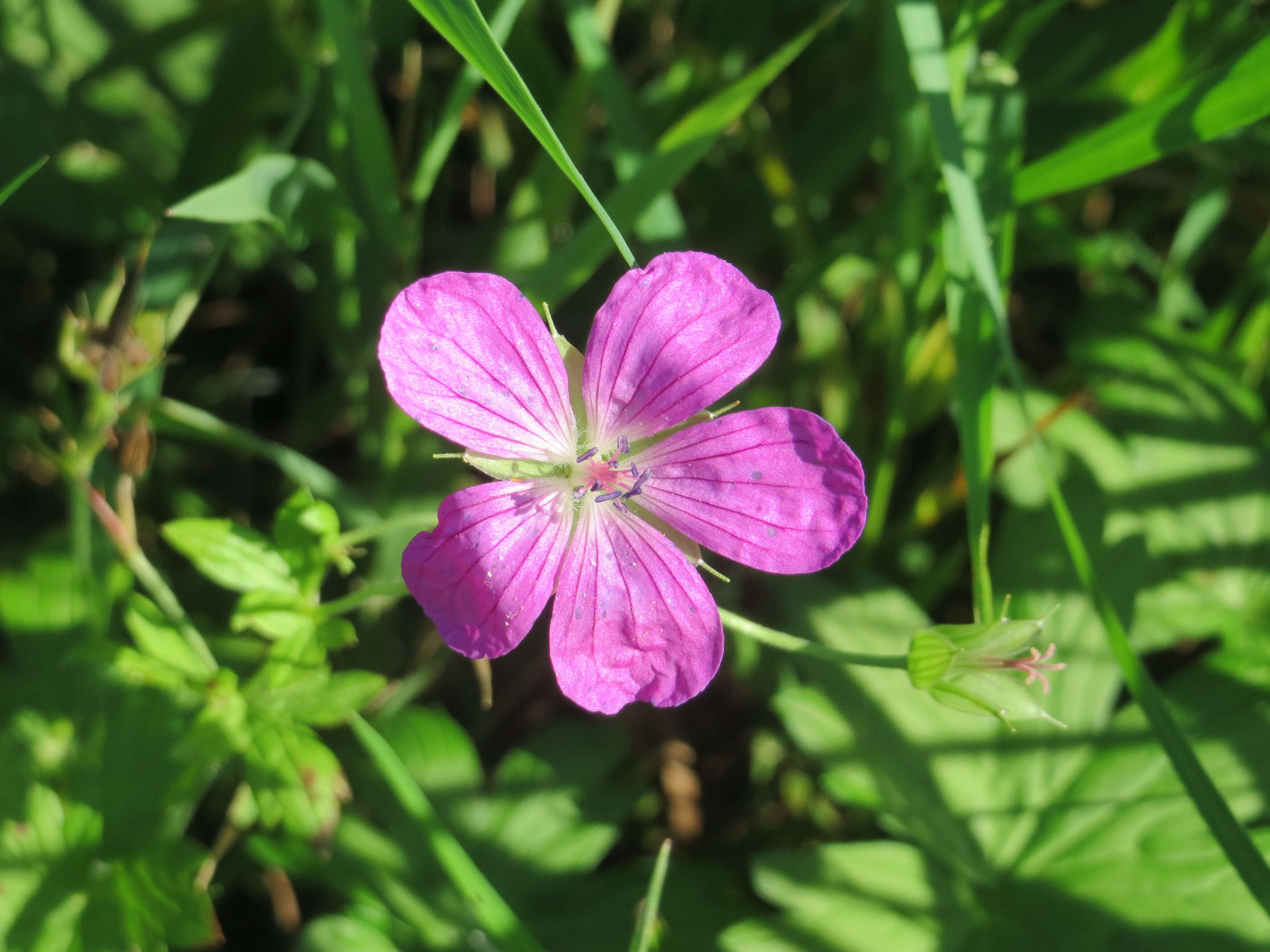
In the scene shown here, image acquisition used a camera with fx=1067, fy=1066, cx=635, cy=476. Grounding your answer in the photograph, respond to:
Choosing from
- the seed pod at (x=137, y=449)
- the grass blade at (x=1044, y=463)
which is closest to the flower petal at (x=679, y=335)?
the grass blade at (x=1044, y=463)

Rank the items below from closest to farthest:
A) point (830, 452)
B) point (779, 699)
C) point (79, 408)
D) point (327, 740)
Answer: point (830, 452) < point (779, 699) < point (327, 740) < point (79, 408)

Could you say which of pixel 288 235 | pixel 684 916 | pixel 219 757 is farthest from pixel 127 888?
pixel 288 235

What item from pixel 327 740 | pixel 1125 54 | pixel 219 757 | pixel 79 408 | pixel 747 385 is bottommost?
pixel 327 740

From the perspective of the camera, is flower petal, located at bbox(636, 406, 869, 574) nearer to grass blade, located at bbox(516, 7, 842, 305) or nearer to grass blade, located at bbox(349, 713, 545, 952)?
grass blade, located at bbox(516, 7, 842, 305)

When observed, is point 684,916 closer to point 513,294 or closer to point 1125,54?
point 513,294

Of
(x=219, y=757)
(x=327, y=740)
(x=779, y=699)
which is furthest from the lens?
(x=327, y=740)

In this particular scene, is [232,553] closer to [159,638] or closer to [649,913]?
[159,638]
